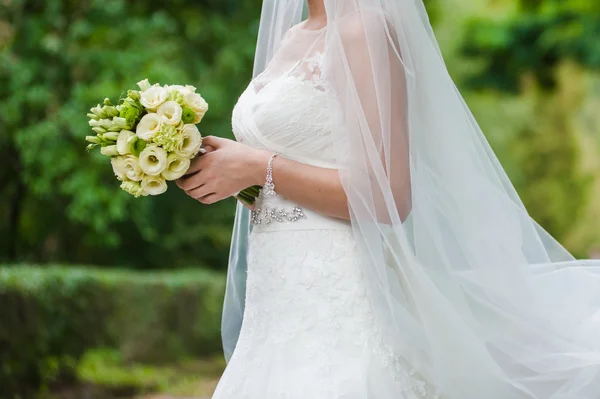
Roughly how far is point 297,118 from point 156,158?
46 centimetres

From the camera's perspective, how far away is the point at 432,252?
2895 millimetres

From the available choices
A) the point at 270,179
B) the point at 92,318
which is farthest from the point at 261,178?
the point at 92,318

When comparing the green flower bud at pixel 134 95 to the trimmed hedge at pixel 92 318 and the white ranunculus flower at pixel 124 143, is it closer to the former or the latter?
the white ranunculus flower at pixel 124 143

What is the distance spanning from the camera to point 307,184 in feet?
9.25

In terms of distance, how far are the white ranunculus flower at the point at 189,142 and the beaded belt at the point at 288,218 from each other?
0.98ft

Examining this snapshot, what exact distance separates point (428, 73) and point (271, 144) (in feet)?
1.83

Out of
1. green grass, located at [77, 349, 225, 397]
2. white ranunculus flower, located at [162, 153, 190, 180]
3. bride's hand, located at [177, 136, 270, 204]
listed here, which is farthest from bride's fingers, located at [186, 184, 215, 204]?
green grass, located at [77, 349, 225, 397]

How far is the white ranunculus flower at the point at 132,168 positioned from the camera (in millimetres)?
2758

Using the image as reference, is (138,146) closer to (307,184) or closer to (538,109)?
(307,184)

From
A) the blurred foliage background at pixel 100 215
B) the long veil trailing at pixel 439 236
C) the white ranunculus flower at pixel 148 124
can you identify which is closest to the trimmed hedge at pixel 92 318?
the blurred foliage background at pixel 100 215

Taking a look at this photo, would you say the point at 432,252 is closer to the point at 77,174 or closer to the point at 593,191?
the point at 77,174

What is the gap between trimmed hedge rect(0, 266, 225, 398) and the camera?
7.25 meters
